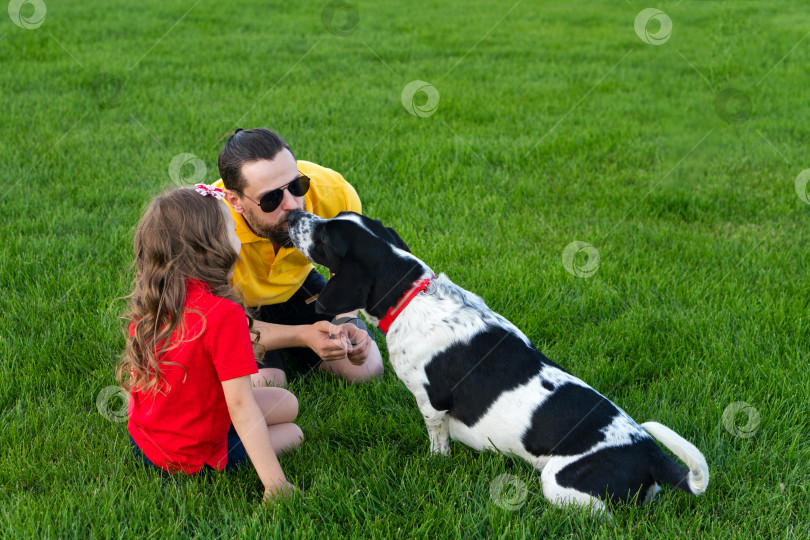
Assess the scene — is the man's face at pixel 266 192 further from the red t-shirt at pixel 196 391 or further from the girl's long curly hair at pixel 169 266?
the red t-shirt at pixel 196 391

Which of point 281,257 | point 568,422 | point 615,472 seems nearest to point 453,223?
point 281,257

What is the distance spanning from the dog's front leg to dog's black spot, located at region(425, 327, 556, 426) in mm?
71

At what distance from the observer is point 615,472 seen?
8.36 feet

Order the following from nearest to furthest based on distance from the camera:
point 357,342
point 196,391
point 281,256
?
point 196,391 < point 357,342 < point 281,256

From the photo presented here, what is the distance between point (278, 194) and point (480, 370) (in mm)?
1210

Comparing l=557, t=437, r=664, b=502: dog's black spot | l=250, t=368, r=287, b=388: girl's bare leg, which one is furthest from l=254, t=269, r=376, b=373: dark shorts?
l=557, t=437, r=664, b=502: dog's black spot

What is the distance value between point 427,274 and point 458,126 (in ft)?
15.4

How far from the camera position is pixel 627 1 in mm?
12711

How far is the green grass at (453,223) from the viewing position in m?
2.74

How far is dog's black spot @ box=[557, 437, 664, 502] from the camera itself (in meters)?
2.55

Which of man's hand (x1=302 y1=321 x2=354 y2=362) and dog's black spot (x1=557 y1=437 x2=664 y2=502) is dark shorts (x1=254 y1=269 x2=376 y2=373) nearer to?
man's hand (x1=302 y1=321 x2=354 y2=362)

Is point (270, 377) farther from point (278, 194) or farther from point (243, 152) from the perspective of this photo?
point (243, 152)

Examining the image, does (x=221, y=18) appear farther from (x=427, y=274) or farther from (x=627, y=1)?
(x=427, y=274)

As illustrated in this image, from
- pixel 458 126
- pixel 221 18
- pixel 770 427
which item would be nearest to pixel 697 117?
pixel 458 126
